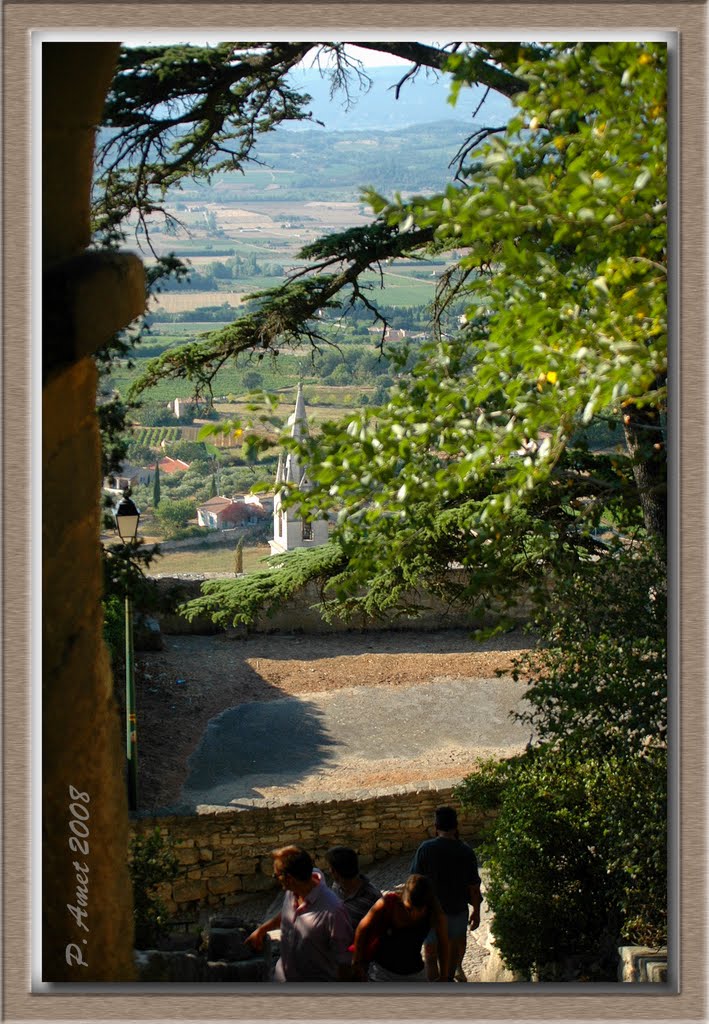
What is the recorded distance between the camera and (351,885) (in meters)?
3.52

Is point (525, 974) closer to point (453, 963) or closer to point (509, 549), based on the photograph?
point (453, 963)

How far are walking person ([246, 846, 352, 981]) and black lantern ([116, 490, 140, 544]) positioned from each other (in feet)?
5.27

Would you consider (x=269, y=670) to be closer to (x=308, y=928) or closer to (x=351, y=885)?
(x=351, y=885)

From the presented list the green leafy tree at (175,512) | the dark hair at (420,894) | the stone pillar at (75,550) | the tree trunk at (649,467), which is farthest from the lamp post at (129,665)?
the tree trunk at (649,467)

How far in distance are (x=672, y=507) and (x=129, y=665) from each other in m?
3.40

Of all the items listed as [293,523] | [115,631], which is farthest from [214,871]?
[293,523]

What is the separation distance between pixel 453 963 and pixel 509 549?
4.58ft

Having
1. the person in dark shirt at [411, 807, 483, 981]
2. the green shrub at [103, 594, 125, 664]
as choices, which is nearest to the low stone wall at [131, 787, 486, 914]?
the green shrub at [103, 594, 125, 664]

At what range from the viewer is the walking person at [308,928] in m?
3.09

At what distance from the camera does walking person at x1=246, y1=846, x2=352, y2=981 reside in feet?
10.1

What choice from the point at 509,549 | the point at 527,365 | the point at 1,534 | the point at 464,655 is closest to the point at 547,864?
the point at 509,549

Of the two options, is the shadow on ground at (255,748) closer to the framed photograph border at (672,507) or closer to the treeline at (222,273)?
the treeline at (222,273)

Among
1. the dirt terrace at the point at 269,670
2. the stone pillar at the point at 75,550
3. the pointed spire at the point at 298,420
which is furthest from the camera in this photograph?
the dirt terrace at the point at 269,670

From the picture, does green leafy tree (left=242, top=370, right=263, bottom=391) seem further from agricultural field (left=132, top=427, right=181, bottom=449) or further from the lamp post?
the lamp post
